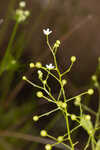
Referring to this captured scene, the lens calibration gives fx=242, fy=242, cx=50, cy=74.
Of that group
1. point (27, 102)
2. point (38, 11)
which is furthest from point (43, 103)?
point (38, 11)

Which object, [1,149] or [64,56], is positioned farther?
[64,56]

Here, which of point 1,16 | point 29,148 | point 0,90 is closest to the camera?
point 29,148

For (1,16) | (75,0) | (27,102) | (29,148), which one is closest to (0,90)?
(27,102)

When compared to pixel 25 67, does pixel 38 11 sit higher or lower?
higher

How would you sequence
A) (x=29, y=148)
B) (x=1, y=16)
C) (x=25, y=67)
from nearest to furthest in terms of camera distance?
1. (x=25, y=67)
2. (x=29, y=148)
3. (x=1, y=16)

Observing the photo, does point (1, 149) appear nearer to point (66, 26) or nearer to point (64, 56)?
point (64, 56)

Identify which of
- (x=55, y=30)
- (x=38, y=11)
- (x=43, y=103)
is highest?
(x=38, y=11)
